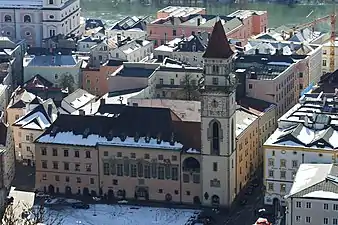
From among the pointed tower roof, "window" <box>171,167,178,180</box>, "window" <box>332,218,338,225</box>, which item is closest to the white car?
"window" <box>171,167,178,180</box>

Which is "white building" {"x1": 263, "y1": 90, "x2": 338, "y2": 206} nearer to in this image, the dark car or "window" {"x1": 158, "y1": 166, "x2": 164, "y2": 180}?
"window" {"x1": 158, "y1": 166, "x2": 164, "y2": 180}

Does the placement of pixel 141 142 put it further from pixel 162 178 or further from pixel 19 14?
pixel 19 14

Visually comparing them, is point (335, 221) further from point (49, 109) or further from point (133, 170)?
point (49, 109)

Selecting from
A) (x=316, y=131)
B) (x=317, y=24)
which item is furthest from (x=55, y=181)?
(x=317, y=24)

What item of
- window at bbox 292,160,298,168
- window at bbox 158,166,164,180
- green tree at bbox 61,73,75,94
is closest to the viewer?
window at bbox 292,160,298,168

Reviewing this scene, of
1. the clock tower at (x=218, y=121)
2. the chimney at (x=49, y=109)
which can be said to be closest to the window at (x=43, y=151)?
the chimney at (x=49, y=109)
